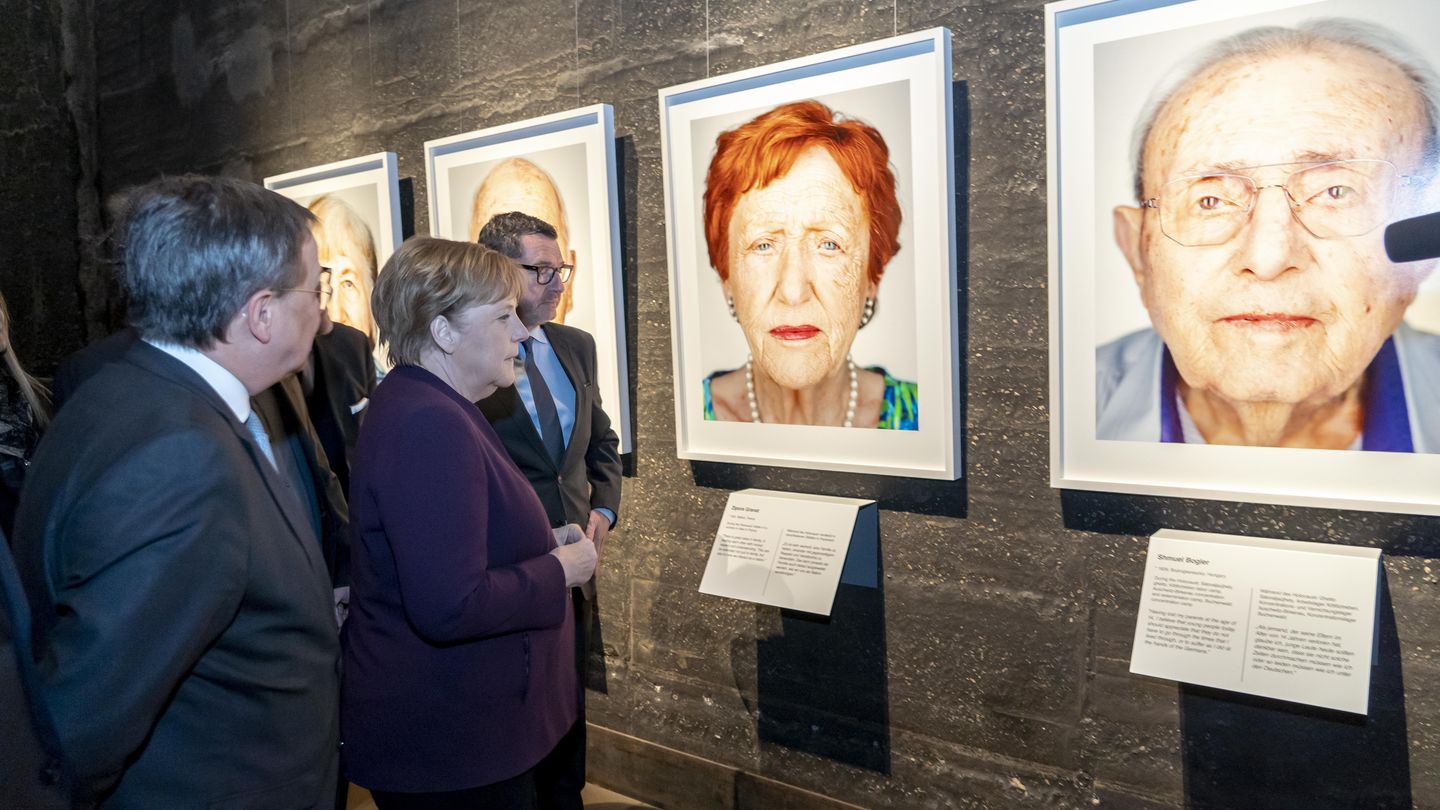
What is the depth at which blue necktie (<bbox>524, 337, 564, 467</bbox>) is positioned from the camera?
10.1 ft

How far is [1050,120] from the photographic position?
8.52 feet

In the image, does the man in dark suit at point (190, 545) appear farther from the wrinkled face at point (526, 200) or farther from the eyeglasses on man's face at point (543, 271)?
the wrinkled face at point (526, 200)

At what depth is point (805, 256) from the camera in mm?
3121

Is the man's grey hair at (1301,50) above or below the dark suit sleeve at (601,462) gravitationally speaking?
above

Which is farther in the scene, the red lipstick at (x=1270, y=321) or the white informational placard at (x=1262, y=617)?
the red lipstick at (x=1270, y=321)

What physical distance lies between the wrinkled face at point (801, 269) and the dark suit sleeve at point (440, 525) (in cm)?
152

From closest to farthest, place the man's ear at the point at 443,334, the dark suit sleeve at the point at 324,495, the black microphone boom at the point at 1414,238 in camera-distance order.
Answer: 1. the man's ear at the point at 443,334
2. the black microphone boom at the point at 1414,238
3. the dark suit sleeve at the point at 324,495

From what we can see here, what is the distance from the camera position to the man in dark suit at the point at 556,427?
299cm

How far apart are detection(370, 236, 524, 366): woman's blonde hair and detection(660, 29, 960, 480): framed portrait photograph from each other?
1270 millimetres

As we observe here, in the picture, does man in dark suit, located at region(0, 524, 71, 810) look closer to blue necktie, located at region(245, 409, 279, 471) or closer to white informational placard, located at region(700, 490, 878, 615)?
blue necktie, located at region(245, 409, 279, 471)

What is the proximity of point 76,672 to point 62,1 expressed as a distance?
19.3ft

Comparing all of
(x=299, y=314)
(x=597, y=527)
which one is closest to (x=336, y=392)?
(x=597, y=527)

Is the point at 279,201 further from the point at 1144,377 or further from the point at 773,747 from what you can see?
the point at 773,747

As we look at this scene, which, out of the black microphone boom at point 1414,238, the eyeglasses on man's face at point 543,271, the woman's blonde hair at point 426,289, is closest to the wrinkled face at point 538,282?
the eyeglasses on man's face at point 543,271
